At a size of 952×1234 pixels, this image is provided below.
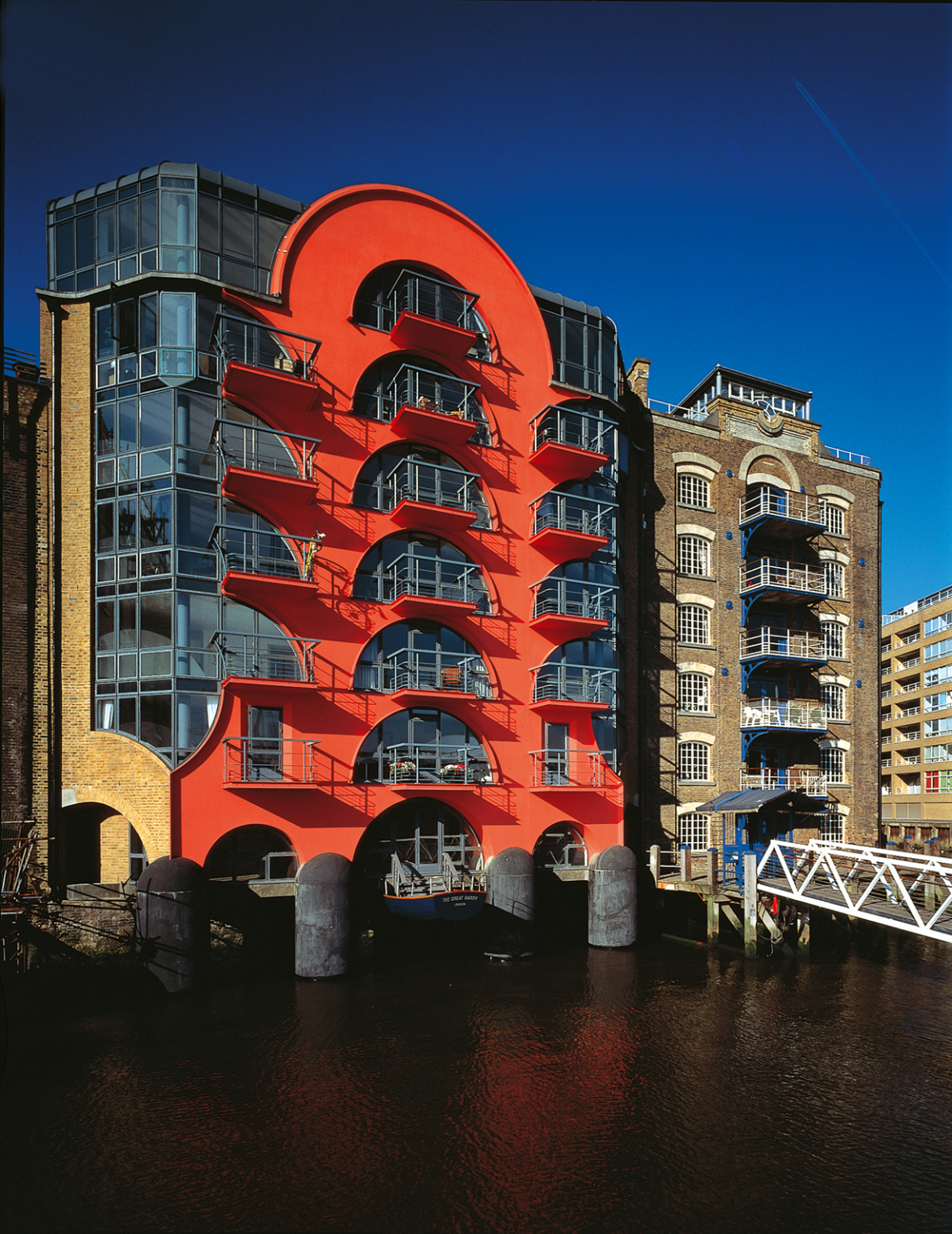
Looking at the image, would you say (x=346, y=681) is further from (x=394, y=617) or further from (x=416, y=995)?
(x=416, y=995)

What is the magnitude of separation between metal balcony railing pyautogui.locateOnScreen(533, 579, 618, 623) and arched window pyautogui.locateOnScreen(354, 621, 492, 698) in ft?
9.65

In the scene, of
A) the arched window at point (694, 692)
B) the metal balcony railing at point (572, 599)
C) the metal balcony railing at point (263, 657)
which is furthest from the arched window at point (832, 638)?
the metal balcony railing at point (263, 657)

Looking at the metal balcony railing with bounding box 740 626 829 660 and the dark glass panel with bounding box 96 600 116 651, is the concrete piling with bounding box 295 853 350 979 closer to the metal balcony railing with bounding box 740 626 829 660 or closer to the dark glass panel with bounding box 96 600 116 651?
the dark glass panel with bounding box 96 600 116 651

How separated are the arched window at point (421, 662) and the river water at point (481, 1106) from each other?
26.7 ft

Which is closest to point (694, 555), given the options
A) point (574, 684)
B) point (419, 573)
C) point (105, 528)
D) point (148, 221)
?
point (574, 684)

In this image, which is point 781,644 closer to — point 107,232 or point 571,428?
point 571,428

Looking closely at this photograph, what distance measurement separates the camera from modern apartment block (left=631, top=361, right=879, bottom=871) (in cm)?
3241

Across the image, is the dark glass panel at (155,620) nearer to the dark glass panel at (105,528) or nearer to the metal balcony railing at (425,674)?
the dark glass panel at (105,528)

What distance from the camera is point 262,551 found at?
23562mm

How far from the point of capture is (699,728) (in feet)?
108

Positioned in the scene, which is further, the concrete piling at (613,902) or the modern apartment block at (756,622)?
the modern apartment block at (756,622)

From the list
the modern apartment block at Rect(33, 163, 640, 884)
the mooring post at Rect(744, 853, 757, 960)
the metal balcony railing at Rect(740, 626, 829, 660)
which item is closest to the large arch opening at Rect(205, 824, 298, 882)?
the modern apartment block at Rect(33, 163, 640, 884)

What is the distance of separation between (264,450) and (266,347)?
3033mm

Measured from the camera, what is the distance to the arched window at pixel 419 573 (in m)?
25.2
